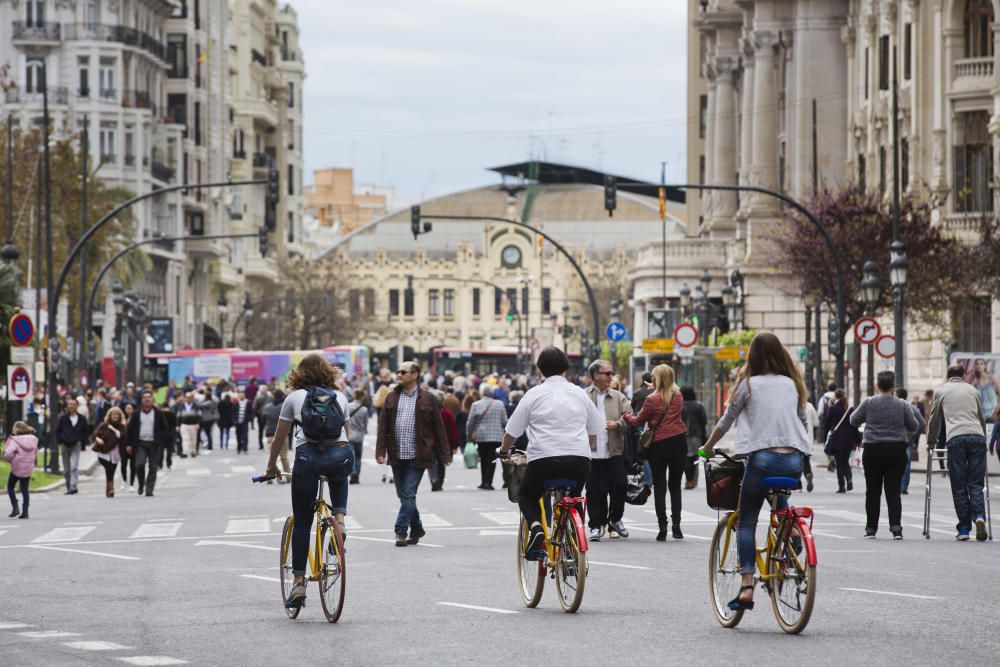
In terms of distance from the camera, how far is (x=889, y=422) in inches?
798

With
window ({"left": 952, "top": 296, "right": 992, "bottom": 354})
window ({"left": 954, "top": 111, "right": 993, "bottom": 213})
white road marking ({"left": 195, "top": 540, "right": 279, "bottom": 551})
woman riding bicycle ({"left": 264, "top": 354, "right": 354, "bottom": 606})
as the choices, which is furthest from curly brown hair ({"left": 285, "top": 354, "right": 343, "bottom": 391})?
window ({"left": 954, "top": 111, "right": 993, "bottom": 213})

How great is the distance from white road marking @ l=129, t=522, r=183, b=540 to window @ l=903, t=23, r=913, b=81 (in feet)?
120

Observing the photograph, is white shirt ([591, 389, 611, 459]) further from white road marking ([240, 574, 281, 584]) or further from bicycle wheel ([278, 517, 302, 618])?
bicycle wheel ([278, 517, 302, 618])

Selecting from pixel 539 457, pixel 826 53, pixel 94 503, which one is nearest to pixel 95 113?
pixel 826 53

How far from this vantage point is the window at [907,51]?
5692cm

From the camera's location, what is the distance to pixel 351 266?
548 ft

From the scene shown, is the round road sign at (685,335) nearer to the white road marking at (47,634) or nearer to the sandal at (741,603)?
the white road marking at (47,634)

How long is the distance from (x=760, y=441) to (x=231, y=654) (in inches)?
Result: 129

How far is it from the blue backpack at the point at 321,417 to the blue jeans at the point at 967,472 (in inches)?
351

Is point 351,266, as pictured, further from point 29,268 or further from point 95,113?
point 29,268

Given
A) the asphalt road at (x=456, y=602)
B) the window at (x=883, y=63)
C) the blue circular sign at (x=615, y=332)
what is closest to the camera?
the asphalt road at (x=456, y=602)

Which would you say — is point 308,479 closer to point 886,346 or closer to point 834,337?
point 886,346

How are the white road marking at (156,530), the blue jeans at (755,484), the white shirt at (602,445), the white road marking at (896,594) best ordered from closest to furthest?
the blue jeans at (755,484) → the white road marking at (896,594) → the white shirt at (602,445) → the white road marking at (156,530)

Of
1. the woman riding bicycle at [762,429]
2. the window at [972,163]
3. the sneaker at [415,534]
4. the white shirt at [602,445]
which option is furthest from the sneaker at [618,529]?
the window at [972,163]
